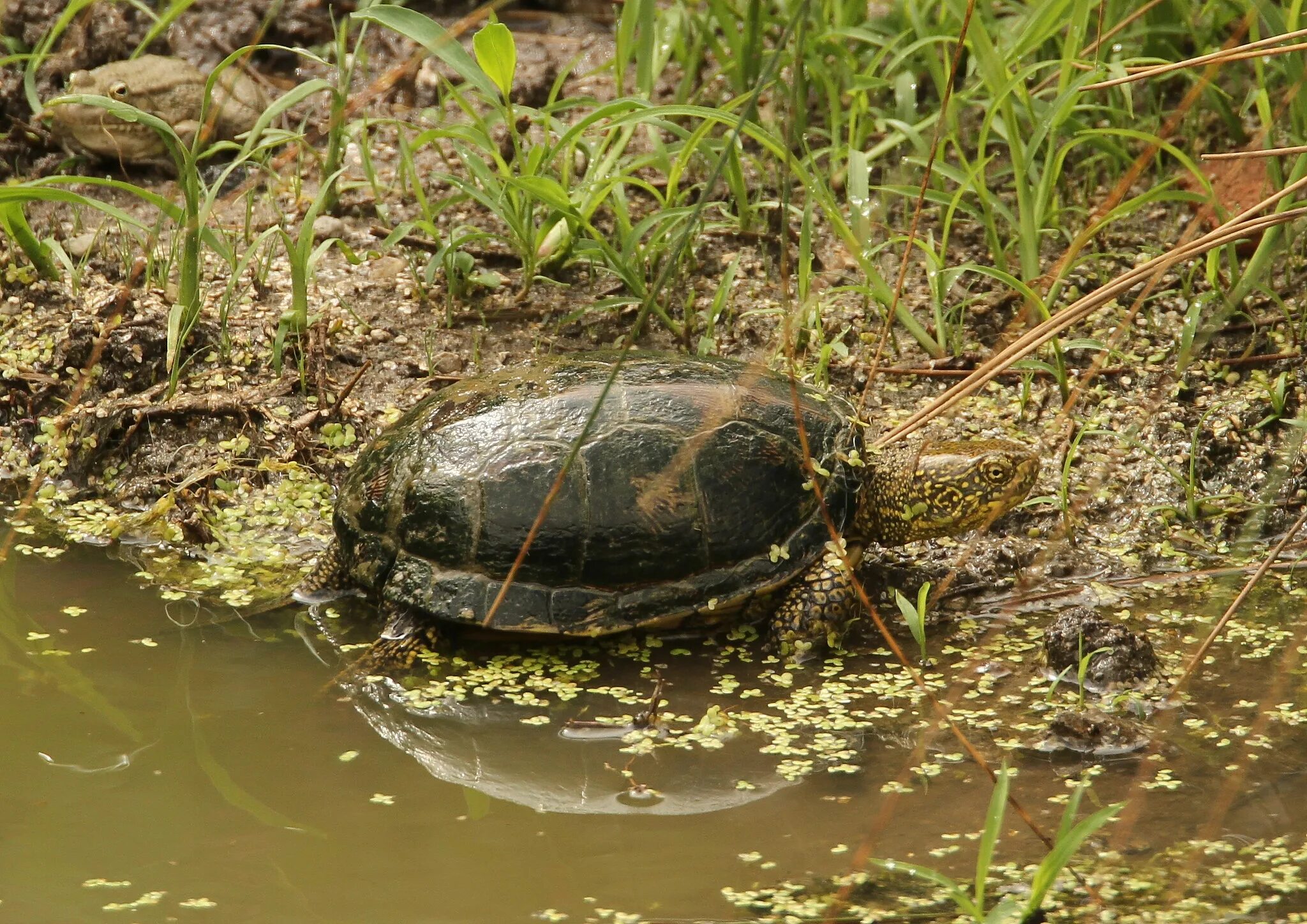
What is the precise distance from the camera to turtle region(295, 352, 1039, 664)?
3.19m

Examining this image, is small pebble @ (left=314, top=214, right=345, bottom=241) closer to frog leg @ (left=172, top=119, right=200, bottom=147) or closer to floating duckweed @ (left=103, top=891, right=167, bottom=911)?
frog leg @ (left=172, top=119, right=200, bottom=147)

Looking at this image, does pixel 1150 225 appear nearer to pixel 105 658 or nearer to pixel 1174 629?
pixel 1174 629

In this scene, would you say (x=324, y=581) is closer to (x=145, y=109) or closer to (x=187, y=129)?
(x=187, y=129)

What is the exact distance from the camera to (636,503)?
3.22 m

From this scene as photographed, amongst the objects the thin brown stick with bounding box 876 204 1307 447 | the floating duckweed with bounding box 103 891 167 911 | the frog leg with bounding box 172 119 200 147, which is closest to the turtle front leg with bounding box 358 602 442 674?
the floating duckweed with bounding box 103 891 167 911

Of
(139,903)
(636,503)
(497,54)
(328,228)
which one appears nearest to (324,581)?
(636,503)

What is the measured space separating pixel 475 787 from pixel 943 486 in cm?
156

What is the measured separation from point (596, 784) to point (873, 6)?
480cm

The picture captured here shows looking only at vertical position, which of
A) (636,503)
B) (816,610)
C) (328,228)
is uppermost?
(328,228)

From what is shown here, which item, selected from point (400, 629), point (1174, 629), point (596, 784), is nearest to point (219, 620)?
point (400, 629)

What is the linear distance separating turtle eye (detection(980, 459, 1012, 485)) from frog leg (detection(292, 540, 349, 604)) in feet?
6.21

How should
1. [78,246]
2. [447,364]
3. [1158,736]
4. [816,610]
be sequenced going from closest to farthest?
[1158,736], [816,610], [447,364], [78,246]

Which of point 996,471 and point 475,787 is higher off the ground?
point 996,471

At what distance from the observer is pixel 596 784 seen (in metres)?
2.78
